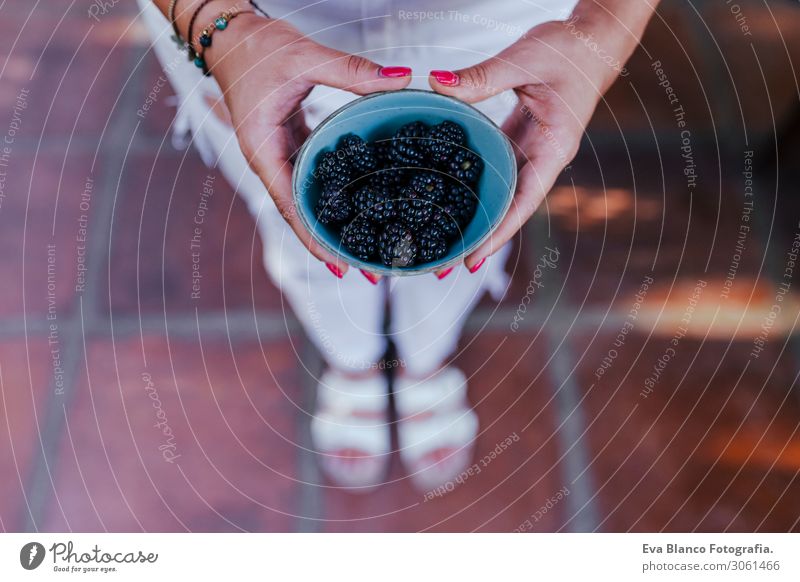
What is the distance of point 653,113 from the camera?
558 mm

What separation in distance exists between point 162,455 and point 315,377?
13 cm

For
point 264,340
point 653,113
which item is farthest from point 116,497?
point 653,113

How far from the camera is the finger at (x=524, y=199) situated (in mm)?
497

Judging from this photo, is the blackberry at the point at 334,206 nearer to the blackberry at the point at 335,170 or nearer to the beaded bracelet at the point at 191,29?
the blackberry at the point at 335,170

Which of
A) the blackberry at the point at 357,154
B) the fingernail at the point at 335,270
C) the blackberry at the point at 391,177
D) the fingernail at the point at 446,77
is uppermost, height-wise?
the fingernail at the point at 446,77

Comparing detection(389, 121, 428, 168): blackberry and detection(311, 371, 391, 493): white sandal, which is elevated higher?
detection(389, 121, 428, 168): blackberry

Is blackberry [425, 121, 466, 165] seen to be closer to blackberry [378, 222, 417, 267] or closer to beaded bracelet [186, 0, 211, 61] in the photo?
blackberry [378, 222, 417, 267]

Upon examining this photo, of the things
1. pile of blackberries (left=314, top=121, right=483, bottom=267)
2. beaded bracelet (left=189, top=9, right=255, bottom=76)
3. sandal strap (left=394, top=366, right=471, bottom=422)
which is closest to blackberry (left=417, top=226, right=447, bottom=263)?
pile of blackberries (left=314, top=121, right=483, bottom=267)

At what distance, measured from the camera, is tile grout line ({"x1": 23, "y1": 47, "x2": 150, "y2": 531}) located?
1.57ft

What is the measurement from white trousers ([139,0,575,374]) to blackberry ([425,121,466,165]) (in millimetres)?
80

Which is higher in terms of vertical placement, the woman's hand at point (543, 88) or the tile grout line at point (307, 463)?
the woman's hand at point (543, 88)

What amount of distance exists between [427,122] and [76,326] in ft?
1.02

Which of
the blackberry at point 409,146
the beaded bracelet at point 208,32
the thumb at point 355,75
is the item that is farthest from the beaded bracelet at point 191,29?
the blackberry at point 409,146
